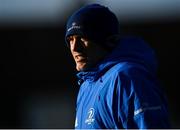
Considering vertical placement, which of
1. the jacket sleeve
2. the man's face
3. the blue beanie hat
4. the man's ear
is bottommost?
the jacket sleeve

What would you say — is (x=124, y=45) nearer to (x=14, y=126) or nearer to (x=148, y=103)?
(x=148, y=103)

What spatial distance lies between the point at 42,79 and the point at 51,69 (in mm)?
282

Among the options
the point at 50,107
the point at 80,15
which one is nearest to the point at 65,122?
the point at 50,107

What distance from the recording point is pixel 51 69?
19.3 meters

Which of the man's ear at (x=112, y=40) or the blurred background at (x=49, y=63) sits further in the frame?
the blurred background at (x=49, y=63)

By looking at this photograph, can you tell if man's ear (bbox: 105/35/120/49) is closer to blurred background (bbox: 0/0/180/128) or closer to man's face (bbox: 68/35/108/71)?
man's face (bbox: 68/35/108/71)

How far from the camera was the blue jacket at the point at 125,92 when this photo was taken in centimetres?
584

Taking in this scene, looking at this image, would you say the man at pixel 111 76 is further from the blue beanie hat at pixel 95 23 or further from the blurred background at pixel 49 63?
the blurred background at pixel 49 63

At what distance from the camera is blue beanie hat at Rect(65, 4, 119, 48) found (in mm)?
6477

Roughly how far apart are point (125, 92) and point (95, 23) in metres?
0.80

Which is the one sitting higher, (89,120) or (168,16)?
(168,16)

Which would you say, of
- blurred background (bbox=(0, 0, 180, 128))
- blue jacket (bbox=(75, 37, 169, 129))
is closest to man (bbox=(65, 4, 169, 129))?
blue jacket (bbox=(75, 37, 169, 129))

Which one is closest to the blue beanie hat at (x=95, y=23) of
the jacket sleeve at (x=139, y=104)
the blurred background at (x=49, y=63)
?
the jacket sleeve at (x=139, y=104)

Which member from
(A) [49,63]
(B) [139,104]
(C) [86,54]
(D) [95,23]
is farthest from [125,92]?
(A) [49,63]
